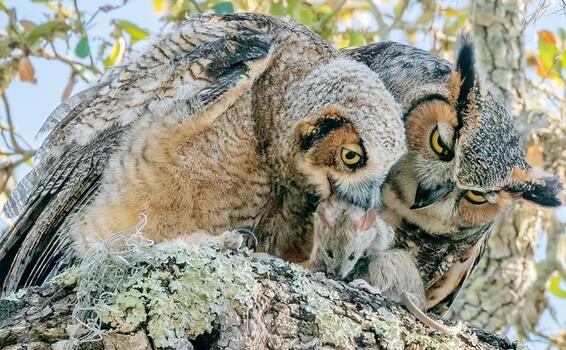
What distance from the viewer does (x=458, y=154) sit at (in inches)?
116

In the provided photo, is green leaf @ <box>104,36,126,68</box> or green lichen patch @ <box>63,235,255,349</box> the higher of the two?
green leaf @ <box>104,36,126,68</box>

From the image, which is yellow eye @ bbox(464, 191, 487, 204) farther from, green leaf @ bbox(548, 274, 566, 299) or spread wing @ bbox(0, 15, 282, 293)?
green leaf @ bbox(548, 274, 566, 299)

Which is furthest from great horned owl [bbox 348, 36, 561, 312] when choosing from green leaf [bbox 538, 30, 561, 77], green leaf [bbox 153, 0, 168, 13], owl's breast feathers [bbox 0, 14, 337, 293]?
green leaf [bbox 153, 0, 168, 13]

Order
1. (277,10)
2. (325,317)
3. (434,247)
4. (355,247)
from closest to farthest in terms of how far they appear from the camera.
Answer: (325,317)
(355,247)
(434,247)
(277,10)

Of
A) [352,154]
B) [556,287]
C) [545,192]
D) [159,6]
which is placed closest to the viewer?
[352,154]

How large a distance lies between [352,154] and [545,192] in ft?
2.85

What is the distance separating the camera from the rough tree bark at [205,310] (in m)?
1.88

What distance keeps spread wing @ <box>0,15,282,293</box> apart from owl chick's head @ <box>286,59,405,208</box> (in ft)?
0.80

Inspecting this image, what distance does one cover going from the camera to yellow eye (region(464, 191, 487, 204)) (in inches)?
119

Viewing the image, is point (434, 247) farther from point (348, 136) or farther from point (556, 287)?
point (556, 287)

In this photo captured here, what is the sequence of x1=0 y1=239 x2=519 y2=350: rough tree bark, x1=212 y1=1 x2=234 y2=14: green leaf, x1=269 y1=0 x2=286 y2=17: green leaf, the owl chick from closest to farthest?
1. x1=0 y1=239 x2=519 y2=350: rough tree bark
2. the owl chick
3. x1=212 y1=1 x2=234 y2=14: green leaf
4. x1=269 y1=0 x2=286 y2=17: green leaf

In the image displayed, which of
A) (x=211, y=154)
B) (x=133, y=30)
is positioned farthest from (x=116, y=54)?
(x=211, y=154)

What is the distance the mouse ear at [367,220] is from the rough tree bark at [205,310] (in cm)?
41

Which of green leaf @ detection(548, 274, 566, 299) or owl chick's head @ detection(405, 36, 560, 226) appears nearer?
owl chick's head @ detection(405, 36, 560, 226)
